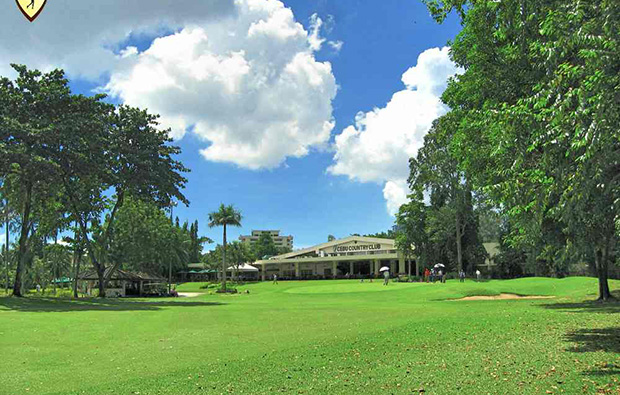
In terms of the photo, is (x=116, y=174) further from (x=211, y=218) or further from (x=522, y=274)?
(x=522, y=274)

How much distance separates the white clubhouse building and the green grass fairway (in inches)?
2318

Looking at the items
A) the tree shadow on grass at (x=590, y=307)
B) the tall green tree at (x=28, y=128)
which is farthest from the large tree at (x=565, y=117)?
the tall green tree at (x=28, y=128)

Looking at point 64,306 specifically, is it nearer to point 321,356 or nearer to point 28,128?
point 28,128

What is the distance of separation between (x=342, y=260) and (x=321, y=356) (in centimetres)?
7142

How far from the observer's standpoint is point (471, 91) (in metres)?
20.2

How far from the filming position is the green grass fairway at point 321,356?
28.5ft

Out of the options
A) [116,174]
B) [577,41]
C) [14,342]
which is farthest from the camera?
[116,174]

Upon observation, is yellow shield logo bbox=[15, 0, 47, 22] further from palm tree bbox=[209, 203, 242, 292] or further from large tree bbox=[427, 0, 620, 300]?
palm tree bbox=[209, 203, 242, 292]

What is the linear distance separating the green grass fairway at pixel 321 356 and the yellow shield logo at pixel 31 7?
630 centimetres

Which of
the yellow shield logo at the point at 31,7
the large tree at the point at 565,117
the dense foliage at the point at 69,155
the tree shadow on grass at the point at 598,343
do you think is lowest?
the tree shadow on grass at the point at 598,343

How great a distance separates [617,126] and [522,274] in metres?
66.3

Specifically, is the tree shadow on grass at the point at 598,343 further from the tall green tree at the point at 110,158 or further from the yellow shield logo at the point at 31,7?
the tall green tree at the point at 110,158

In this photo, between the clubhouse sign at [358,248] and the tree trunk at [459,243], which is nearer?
the tree trunk at [459,243]

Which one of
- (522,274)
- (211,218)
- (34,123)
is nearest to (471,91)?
(34,123)
